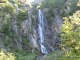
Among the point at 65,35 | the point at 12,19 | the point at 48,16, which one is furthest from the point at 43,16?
the point at 65,35

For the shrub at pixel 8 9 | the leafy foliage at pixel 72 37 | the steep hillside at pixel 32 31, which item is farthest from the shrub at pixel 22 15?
the leafy foliage at pixel 72 37

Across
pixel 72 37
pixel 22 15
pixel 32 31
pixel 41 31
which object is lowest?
pixel 41 31

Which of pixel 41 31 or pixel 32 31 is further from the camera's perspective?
pixel 41 31

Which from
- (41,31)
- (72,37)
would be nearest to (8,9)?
(41,31)

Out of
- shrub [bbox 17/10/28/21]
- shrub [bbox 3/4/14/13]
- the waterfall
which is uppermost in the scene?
shrub [bbox 3/4/14/13]

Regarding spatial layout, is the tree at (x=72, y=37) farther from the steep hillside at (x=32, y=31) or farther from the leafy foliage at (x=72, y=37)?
the steep hillside at (x=32, y=31)

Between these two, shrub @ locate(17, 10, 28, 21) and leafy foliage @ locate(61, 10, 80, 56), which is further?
shrub @ locate(17, 10, 28, 21)

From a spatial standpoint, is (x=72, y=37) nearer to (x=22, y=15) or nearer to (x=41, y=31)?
(x=22, y=15)

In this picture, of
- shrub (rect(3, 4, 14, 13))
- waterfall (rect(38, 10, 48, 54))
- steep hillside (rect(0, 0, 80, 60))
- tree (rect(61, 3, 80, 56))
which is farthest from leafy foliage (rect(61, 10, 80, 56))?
shrub (rect(3, 4, 14, 13))

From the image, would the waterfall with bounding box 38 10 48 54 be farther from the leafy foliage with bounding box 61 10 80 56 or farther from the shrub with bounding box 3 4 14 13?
the leafy foliage with bounding box 61 10 80 56

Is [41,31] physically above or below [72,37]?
below

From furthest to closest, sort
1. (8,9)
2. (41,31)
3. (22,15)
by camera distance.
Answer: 1. (41,31)
2. (22,15)
3. (8,9)

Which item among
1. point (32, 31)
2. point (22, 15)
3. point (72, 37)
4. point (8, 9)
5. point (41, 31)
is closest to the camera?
point (72, 37)

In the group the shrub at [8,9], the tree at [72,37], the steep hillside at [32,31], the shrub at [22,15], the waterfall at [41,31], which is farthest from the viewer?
the shrub at [22,15]
